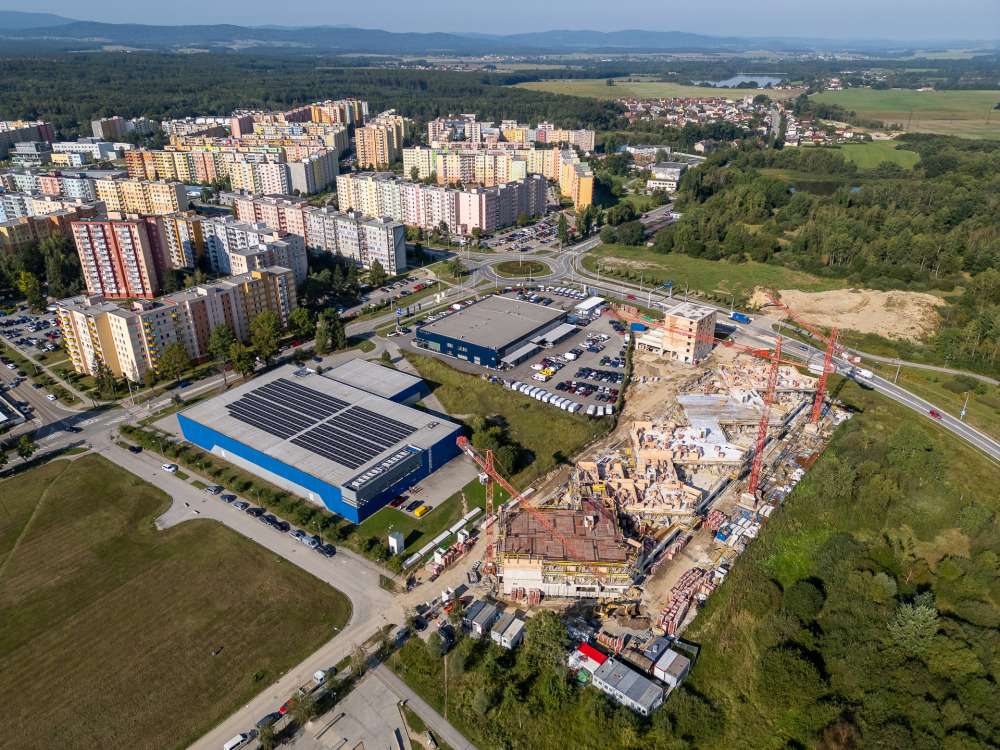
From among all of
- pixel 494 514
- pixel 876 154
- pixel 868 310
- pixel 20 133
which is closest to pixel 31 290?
pixel 494 514

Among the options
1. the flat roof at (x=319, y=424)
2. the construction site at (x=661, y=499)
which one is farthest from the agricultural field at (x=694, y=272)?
the flat roof at (x=319, y=424)

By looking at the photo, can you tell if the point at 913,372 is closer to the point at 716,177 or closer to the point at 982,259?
the point at 982,259

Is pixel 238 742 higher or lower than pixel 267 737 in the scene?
lower

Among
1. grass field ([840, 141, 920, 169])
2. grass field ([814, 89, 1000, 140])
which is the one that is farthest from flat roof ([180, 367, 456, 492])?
grass field ([814, 89, 1000, 140])

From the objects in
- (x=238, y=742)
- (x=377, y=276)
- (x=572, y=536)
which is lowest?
(x=238, y=742)

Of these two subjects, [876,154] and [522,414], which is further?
[876,154]

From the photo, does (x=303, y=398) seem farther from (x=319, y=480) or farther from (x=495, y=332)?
(x=495, y=332)
